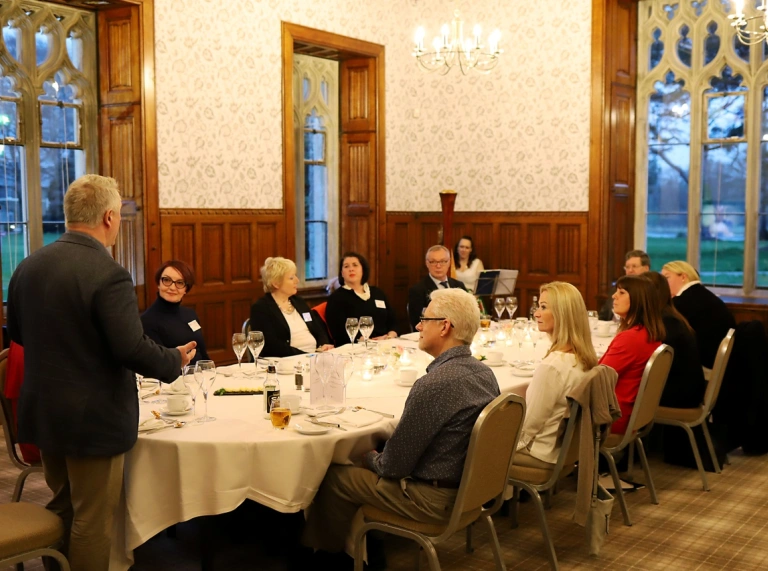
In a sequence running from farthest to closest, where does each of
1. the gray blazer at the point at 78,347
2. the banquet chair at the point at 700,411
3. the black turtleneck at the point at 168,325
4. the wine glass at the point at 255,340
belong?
the banquet chair at the point at 700,411, the black turtleneck at the point at 168,325, the wine glass at the point at 255,340, the gray blazer at the point at 78,347

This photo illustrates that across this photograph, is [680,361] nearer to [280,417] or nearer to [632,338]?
[632,338]

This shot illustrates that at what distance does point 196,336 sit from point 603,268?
17.4 feet

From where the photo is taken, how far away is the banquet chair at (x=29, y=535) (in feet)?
9.70

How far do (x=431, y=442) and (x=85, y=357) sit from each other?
1.26 m

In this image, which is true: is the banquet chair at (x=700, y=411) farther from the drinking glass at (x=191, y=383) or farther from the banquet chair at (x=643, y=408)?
the drinking glass at (x=191, y=383)

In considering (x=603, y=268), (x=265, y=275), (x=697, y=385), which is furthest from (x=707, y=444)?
(x=603, y=268)

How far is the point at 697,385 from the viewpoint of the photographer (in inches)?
206

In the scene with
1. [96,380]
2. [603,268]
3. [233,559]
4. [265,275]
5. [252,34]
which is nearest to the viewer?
[96,380]

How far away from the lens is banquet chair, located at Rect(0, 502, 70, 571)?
9.70 feet

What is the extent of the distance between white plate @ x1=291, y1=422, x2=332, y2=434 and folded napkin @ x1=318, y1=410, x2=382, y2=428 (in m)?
0.10

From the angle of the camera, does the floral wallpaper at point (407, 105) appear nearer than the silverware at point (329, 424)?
No

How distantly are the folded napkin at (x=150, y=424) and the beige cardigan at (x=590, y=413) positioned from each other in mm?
1730

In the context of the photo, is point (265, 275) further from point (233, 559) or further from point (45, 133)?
point (45, 133)

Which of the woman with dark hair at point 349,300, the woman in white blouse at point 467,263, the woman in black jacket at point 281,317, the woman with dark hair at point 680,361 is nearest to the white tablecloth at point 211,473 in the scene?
the woman in black jacket at point 281,317
